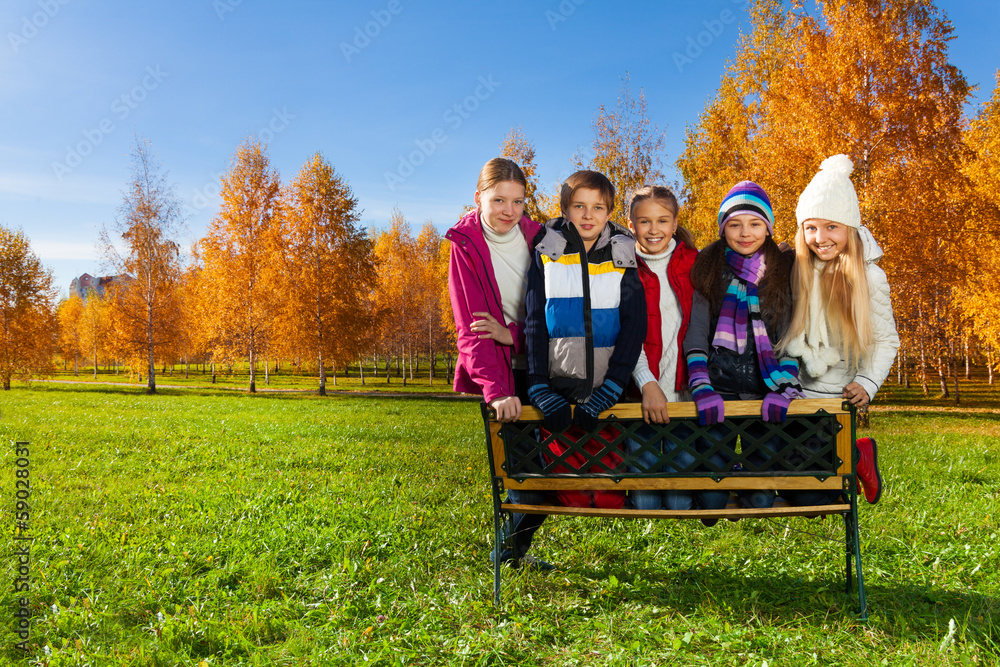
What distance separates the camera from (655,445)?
306 cm

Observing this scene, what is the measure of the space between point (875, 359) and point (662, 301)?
108cm

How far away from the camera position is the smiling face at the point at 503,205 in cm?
320

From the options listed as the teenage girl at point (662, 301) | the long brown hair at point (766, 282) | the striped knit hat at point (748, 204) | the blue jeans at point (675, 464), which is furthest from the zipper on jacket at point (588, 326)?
the striped knit hat at point (748, 204)

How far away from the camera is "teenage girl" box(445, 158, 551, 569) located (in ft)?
10.1

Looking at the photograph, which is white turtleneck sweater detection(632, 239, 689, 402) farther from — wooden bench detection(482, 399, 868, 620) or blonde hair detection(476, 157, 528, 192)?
blonde hair detection(476, 157, 528, 192)

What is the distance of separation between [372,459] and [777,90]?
35.3 ft

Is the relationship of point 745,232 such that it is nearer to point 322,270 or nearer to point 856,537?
point 856,537

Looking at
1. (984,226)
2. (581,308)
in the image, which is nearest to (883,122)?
(984,226)

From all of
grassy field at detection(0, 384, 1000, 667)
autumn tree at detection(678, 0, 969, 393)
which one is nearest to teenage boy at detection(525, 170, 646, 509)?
grassy field at detection(0, 384, 1000, 667)

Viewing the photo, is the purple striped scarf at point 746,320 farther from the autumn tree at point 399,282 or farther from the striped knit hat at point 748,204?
the autumn tree at point 399,282

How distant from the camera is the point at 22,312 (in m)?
28.6

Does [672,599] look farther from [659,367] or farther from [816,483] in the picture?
[659,367]

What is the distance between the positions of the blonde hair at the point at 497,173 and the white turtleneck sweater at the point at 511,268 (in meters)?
0.23

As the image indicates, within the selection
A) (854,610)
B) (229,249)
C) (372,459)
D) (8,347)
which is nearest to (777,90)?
(372,459)
